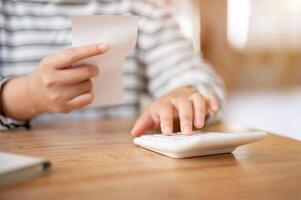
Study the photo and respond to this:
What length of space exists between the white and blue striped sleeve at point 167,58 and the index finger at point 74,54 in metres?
0.35

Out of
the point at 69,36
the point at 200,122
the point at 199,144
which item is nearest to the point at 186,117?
the point at 200,122

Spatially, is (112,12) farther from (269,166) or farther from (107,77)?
(269,166)

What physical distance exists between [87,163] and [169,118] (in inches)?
8.7

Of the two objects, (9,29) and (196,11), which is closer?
(9,29)

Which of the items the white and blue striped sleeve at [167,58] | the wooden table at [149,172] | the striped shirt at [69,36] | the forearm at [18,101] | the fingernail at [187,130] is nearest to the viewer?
the wooden table at [149,172]

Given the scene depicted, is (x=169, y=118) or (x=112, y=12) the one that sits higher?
(x=112, y=12)

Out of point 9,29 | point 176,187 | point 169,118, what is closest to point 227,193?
point 176,187

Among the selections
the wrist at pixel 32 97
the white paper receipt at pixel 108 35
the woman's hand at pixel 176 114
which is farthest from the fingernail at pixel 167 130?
the wrist at pixel 32 97

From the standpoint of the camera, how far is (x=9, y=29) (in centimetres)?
130

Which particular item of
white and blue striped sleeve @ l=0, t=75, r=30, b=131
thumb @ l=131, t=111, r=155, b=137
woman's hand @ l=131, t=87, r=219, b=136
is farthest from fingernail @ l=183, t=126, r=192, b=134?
white and blue striped sleeve @ l=0, t=75, r=30, b=131

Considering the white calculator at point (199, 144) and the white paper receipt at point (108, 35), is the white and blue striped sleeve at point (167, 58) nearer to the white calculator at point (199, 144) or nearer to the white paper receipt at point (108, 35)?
the white paper receipt at point (108, 35)

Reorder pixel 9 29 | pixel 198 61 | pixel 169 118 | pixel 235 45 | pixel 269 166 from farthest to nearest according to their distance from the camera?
pixel 235 45, pixel 9 29, pixel 198 61, pixel 169 118, pixel 269 166

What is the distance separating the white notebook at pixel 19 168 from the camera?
46cm

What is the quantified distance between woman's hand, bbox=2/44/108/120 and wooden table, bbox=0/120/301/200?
3.9 inches
